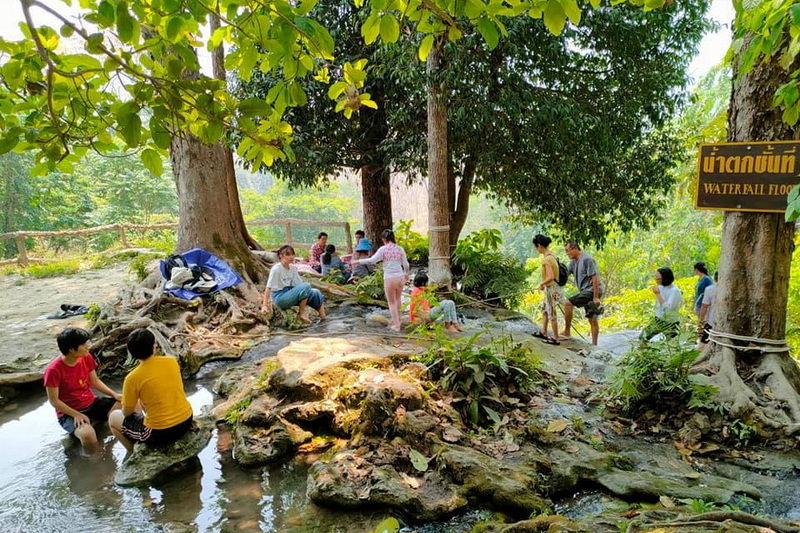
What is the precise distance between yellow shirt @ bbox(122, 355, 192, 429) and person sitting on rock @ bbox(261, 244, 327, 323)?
332 centimetres

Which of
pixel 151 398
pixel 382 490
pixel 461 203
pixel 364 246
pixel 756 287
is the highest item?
pixel 461 203

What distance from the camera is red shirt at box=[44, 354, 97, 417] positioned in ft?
13.5

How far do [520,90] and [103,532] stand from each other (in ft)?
24.8

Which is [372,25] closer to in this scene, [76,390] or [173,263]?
[76,390]

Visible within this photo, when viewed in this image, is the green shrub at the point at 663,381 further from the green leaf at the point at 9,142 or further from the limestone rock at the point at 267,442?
the green leaf at the point at 9,142

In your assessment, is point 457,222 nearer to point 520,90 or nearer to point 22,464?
point 520,90

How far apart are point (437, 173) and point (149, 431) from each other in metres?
5.57

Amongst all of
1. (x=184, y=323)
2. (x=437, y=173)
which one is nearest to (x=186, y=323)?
(x=184, y=323)

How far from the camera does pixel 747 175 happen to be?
4039 millimetres

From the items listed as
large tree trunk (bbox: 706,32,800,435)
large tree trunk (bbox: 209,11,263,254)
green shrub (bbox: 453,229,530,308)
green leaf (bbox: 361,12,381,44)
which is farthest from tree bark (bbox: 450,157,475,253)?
green leaf (bbox: 361,12,381,44)

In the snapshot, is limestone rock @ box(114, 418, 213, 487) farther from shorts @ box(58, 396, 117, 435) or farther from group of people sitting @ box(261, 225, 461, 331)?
group of people sitting @ box(261, 225, 461, 331)

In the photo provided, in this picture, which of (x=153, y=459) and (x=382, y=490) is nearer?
(x=382, y=490)

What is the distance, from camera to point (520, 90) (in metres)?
7.77

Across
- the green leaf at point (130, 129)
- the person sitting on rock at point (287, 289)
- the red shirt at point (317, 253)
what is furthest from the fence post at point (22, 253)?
the green leaf at point (130, 129)
